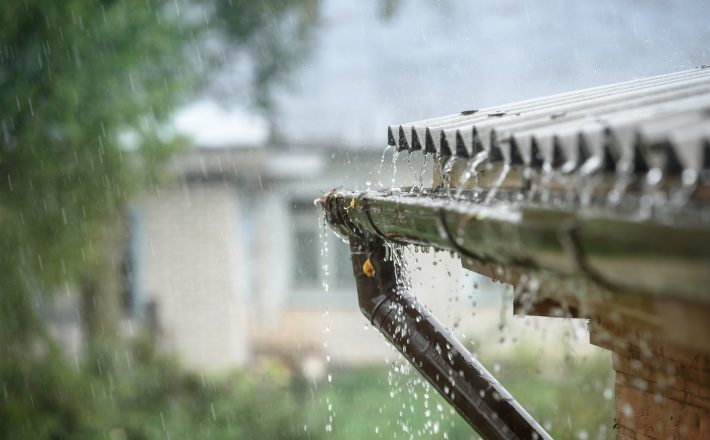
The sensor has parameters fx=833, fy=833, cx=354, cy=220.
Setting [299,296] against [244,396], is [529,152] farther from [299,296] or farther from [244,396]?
[299,296]

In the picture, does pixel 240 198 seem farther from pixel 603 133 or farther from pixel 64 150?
pixel 603 133

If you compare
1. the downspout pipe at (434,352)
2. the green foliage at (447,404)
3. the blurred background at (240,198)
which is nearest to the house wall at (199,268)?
the blurred background at (240,198)

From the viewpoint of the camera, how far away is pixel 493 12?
493 inches

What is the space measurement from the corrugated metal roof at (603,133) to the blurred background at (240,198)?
540cm

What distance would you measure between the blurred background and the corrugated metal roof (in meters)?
5.40

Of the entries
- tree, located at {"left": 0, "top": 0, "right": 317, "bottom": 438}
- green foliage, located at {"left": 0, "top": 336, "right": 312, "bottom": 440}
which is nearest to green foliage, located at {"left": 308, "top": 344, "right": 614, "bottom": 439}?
green foliage, located at {"left": 0, "top": 336, "right": 312, "bottom": 440}

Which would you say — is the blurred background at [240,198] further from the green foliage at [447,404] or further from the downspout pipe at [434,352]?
the downspout pipe at [434,352]

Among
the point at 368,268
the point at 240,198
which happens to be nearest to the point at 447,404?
the point at 240,198

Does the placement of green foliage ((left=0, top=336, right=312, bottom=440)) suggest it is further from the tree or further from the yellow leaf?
the yellow leaf

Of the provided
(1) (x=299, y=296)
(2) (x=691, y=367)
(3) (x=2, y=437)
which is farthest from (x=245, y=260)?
(2) (x=691, y=367)

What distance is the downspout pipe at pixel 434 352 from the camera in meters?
2.45

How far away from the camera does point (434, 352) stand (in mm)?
2617

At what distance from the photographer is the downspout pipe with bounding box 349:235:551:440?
245 centimetres

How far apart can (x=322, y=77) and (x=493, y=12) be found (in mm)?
3079
